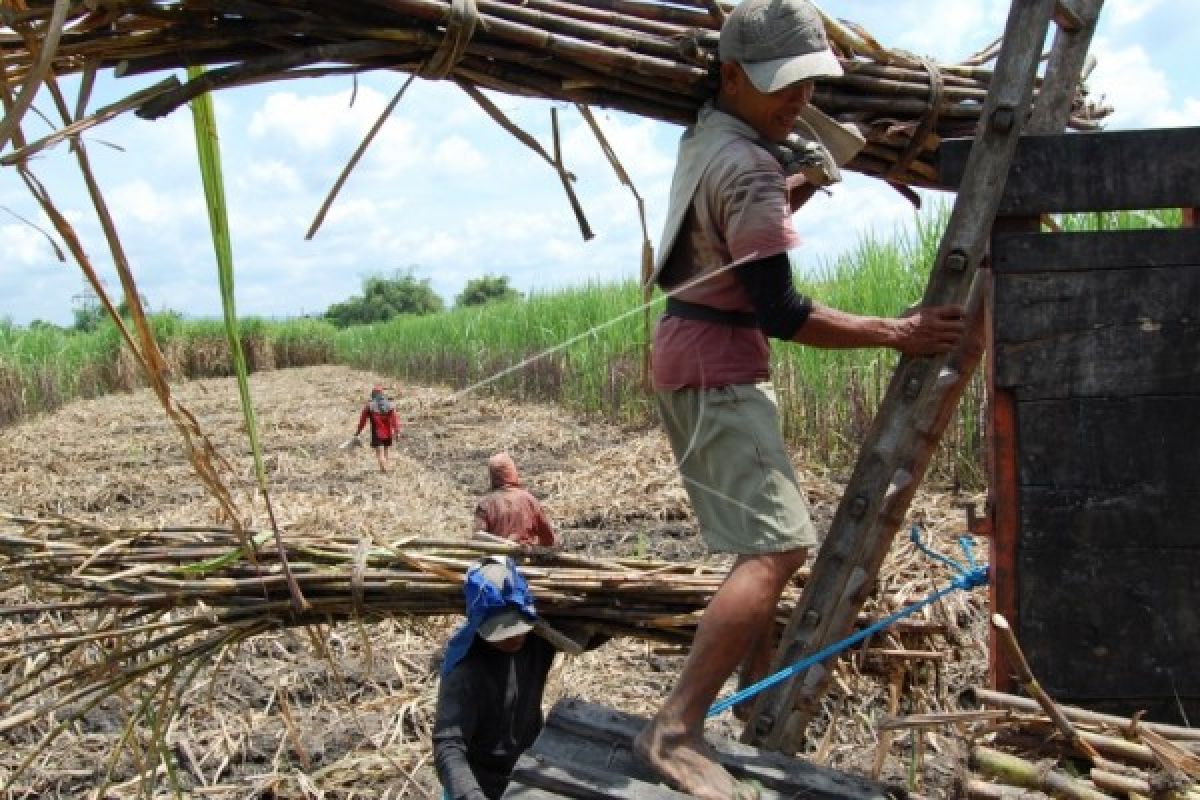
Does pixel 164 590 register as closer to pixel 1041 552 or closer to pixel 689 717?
pixel 689 717

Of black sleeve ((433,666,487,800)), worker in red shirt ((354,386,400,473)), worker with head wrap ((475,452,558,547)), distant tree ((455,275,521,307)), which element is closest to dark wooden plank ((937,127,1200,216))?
black sleeve ((433,666,487,800))

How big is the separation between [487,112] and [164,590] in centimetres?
163

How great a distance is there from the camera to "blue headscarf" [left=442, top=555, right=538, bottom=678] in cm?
272

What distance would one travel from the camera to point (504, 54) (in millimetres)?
2318

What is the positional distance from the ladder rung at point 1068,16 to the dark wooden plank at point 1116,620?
1.14 m

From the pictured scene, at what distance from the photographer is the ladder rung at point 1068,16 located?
2320 millimetres

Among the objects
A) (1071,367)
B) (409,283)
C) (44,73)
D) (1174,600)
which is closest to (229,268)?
(44,73)

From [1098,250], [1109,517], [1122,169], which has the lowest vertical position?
[1109,517]

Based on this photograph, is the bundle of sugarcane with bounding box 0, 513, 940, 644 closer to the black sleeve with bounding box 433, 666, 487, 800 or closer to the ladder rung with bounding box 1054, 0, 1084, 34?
the black sleeve with bounding box 433, 666, 487, 800

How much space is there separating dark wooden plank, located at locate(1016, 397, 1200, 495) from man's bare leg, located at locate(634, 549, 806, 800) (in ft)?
1.82

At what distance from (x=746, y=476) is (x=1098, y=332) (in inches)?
29.9

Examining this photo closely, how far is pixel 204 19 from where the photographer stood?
6.91ft

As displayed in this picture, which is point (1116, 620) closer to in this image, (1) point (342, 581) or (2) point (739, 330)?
(2) point (739, 330)

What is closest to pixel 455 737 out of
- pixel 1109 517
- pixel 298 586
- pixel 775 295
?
pixel 298 586
